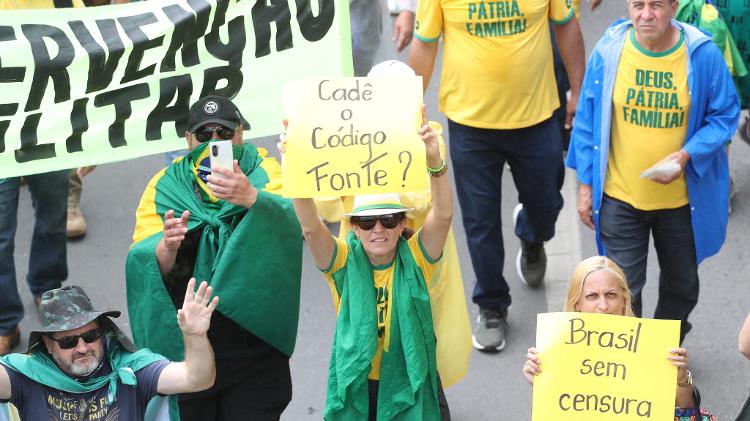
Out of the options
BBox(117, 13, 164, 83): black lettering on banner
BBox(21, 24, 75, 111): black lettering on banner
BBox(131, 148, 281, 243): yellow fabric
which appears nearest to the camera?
BBox(131, 148, 281, 243): yellow fabric

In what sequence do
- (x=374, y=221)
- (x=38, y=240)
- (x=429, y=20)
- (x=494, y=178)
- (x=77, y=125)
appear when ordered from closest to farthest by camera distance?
(x=374, y=221)
(x=77, y=125)
(x=429, y=20)
(x=494, y=178)
(x=38, y=240)

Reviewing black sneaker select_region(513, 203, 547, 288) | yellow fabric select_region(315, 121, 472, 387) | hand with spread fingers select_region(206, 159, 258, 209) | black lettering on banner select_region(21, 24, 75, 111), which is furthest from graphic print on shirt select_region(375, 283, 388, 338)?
black sneaker select_region(513, 203, 547, 288)

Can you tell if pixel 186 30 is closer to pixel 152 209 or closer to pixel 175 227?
pixel 152 209

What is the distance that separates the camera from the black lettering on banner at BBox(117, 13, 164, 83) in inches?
227

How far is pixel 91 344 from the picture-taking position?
4828 millimetres

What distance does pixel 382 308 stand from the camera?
5.20m

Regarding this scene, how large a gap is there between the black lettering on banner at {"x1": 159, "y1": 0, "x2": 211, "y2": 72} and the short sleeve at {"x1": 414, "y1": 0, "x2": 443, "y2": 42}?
117 centimetres

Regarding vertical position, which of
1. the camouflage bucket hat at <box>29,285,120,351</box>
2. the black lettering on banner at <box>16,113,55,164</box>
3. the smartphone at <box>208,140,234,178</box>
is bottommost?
the camouflage bucket hat at <box>29,285,120,351</box>

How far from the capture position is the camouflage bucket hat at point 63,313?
4.79 metres

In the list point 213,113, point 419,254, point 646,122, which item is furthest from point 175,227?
point 646,122

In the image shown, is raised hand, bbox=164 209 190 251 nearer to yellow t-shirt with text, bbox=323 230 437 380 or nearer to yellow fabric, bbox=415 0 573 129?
yellow t-shirt with text, bbox=323 230 437 380

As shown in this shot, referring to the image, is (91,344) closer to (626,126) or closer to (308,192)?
(308,192)

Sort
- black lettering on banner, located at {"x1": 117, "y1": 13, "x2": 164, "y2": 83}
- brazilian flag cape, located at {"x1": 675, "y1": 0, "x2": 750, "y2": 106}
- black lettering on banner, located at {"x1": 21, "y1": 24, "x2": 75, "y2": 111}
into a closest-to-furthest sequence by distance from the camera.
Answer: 1. black lettering on banner, located at {"x1": 21, "y1": 24, "x2": 75, "y2": 111}
2. black lettering on banner, located at {"x1": 117, "y1": 13, "x2": 164, "y2": 83}
3. brazilian flag cape, located at {"x1": 675, "y1": 0, "x2": 750, "y2": 106}

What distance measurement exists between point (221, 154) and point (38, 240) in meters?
2.67
